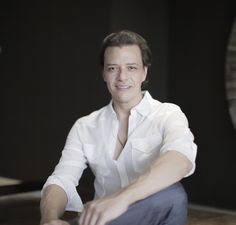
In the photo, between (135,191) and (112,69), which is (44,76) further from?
(135,191)

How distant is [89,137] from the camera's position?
1.55 meters

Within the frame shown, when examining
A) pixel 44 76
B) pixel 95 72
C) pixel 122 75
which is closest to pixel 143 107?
pixel 122 75

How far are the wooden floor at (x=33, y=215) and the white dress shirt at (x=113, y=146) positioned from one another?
5.85ft

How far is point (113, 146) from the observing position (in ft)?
4.92

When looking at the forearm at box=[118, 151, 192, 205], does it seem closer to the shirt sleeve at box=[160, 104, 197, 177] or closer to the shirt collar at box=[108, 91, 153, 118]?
the shirt sleeve at box=[160, 104, 197, 177]

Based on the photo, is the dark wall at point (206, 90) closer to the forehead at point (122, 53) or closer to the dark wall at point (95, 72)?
the dark wall at point (95, 72)

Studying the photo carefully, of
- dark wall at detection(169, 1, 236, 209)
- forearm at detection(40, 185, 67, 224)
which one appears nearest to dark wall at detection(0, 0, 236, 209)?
dark wall at detection(169, 1, 236, 209)

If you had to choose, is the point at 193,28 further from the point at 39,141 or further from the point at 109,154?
the point at 109,154

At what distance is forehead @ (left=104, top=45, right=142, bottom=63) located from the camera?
4.80ft

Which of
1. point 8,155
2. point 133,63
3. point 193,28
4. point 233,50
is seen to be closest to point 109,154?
point 133,63

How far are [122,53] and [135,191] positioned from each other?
473 millimetres

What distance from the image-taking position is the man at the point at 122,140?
4.34ft

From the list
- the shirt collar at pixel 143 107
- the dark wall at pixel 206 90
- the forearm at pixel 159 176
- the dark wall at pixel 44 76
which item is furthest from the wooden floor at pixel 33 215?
the forearm at pixel 159 176

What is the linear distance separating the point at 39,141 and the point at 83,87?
81 cm
